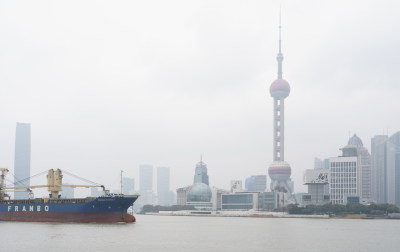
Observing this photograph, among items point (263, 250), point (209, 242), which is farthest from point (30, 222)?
point (263, 250)

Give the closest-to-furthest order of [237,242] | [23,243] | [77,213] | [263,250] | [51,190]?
[263,250] → [23,243] → [237,242] → [77,213] → [51,190]

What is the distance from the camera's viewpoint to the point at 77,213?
12050 cm

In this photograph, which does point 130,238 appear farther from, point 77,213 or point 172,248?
point 77,213

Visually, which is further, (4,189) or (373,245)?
(4,189)

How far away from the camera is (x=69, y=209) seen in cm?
12194

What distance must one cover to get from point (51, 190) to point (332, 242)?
78.3 metres

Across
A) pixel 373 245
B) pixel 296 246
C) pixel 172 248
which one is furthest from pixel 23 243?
pixel 373 245

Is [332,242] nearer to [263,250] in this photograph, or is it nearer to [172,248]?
[263,250]

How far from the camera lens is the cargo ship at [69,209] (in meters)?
119

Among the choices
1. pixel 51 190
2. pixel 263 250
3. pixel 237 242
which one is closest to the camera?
pixel 263 250

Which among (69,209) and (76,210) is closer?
(76,210)

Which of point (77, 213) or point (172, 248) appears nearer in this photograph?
point (172, 248)

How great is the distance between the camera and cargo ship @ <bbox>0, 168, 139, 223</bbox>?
11900cm

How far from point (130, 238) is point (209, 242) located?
13.6m
